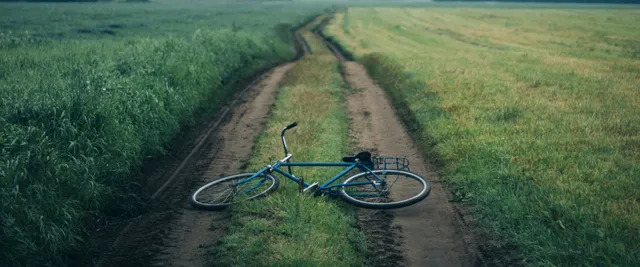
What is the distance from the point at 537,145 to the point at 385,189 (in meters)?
4.24

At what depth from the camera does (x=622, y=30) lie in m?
43.5

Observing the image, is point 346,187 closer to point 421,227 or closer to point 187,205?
point 421,227

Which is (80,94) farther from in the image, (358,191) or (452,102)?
(452,102)

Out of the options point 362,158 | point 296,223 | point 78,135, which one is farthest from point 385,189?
point 78,135

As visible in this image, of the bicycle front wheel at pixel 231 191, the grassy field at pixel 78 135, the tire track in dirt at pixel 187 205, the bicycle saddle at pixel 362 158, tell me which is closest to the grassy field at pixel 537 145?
the bicycle saddle at pixel 362 158

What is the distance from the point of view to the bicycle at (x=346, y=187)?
27.4 feet

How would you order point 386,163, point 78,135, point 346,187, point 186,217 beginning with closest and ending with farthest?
point 186,217 → point 346,187 → point 78,135 → point 386,163

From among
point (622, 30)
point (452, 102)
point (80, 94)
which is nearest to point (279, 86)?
point (452, 102)

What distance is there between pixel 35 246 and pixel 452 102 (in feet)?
39.3

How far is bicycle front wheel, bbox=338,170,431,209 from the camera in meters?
8.20

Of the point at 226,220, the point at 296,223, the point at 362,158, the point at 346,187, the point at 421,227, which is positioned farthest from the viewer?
the point at 346,187

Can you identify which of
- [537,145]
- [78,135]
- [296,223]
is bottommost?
[296,223]

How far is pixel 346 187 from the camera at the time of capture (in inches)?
342

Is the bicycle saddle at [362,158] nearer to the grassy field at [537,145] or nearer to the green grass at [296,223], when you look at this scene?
the green grass at [296,223]
